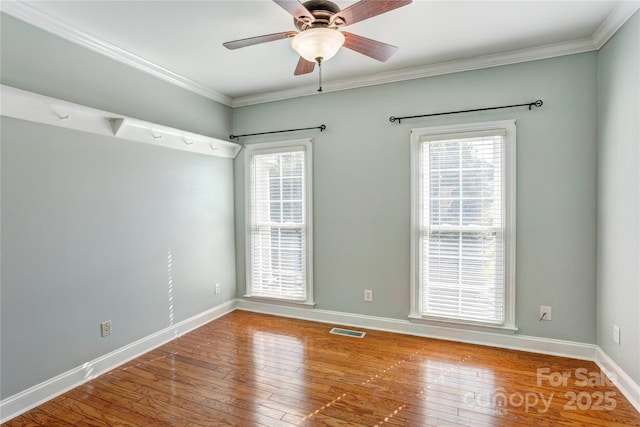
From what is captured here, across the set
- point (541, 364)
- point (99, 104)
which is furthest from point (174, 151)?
point (541, 364)

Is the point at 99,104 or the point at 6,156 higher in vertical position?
the point at 99,104

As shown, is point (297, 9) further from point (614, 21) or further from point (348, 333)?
point (348, 333)

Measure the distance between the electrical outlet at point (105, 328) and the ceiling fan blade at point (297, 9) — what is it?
2699 millimetres

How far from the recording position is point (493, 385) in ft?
7.94

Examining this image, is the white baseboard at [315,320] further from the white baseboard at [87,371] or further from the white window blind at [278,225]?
the white window blind at [278,225]

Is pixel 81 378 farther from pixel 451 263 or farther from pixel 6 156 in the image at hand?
pixel 451 263

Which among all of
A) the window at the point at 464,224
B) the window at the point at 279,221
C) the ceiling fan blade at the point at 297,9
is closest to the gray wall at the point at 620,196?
the window at the point at 464,224

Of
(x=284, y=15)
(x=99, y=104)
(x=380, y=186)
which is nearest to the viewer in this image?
(x=284, y=15)

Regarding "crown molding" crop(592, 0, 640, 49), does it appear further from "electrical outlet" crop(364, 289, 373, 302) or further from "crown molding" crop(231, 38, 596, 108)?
"electrical outlet" crop(364, 289, 373, 302)

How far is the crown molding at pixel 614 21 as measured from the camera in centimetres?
217

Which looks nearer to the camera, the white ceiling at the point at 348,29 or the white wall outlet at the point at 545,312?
the white ceiling at the point at 348,29

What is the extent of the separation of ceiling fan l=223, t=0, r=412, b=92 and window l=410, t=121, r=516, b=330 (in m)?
1.27

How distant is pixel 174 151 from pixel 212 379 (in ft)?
7.15

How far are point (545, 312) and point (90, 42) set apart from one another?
4.38 meters
